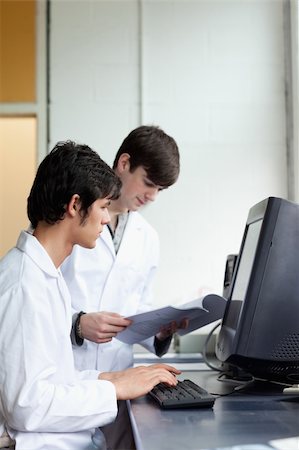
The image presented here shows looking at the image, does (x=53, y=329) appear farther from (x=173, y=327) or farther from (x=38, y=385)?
(x=173, y=327)

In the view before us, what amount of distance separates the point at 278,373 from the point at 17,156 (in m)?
3.69

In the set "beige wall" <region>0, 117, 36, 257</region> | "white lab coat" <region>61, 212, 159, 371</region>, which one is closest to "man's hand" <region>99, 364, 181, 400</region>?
"white lab coat" <region>61, 212, 159, 371</region>

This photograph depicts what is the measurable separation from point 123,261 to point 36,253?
768 mm

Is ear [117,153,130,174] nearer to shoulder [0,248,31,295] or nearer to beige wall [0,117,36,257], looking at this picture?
shoulder [0,248,31,295]

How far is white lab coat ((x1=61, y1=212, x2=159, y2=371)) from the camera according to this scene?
1.85 metres

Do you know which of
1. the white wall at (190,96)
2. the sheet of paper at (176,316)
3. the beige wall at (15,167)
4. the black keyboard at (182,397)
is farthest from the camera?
the beige wall at (15,167)

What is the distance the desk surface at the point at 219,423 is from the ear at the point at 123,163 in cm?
81

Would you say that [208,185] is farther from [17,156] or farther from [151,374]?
[17,156]

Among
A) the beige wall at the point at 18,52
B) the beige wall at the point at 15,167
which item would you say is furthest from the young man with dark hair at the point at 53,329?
the beige wall at the point at 15,167

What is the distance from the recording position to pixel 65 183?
4.12ft

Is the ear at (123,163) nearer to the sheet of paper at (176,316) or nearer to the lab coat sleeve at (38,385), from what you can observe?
the sheet of paper at (176,316)

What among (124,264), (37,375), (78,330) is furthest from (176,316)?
(37,375)

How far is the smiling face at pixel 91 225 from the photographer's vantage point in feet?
4.19

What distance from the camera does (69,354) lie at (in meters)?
1.24
